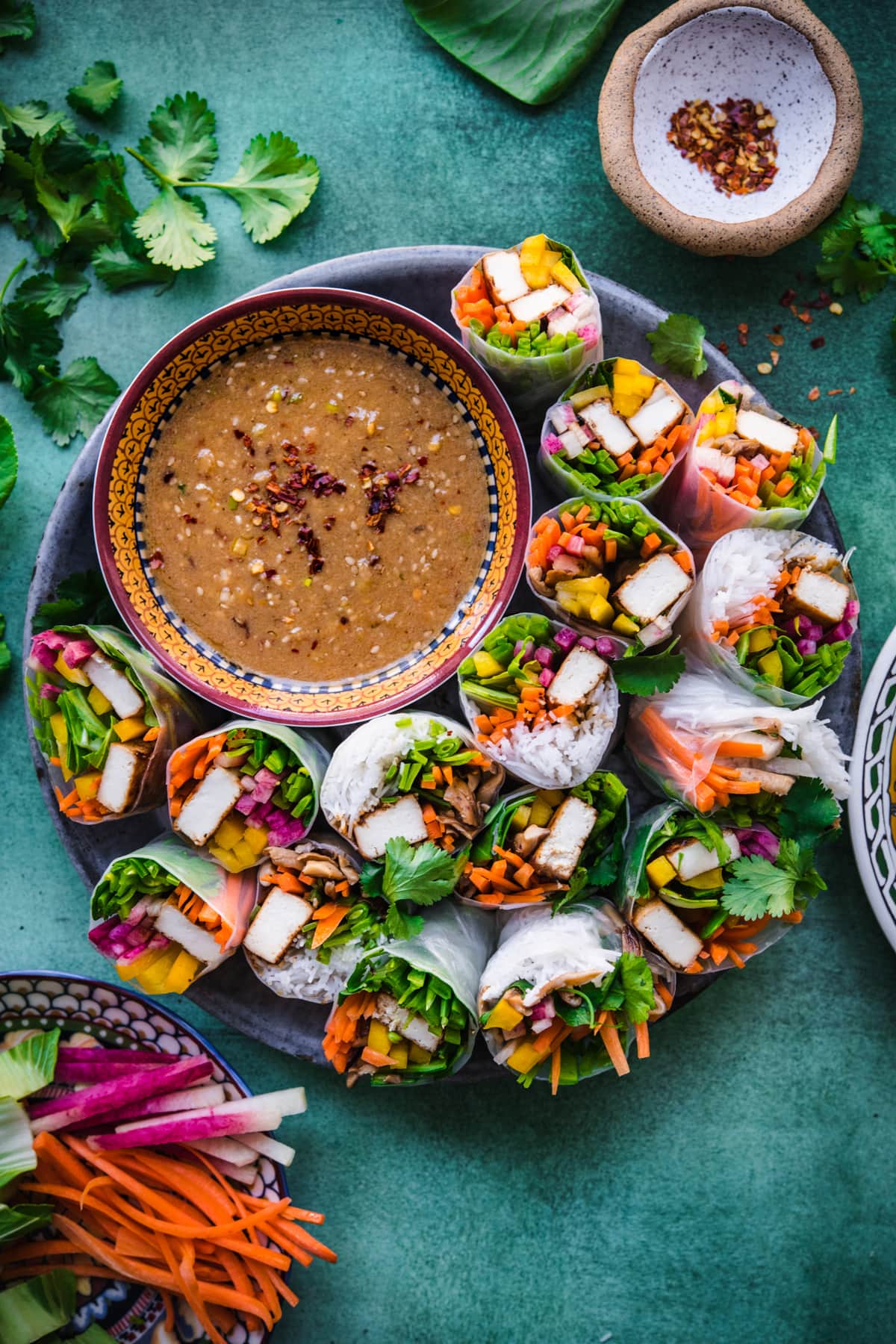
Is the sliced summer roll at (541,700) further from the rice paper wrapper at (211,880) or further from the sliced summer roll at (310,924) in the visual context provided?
the rice paper wrapper at (211,880)

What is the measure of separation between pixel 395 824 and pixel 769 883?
2.65 ft

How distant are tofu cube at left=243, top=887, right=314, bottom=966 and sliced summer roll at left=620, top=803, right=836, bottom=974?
738 mm

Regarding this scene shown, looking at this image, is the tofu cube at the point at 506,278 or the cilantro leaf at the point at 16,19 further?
the cilantro leaf at the point at 16,19

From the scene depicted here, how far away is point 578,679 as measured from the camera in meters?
2.12

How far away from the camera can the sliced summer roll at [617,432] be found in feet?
7.16

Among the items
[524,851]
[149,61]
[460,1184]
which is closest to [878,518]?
[524,851]

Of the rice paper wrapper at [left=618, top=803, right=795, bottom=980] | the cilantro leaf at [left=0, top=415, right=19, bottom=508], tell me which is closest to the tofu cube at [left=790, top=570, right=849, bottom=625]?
the rice paper wrapper at [left=618, top=803, right=795, bottom=980]

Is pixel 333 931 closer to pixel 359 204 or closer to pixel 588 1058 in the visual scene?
pixel 588 1058

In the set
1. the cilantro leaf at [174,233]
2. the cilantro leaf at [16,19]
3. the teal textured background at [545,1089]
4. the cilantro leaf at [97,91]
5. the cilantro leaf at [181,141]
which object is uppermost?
the cilantro leaf at [16,19]

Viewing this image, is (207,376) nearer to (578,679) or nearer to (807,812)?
(578,679)

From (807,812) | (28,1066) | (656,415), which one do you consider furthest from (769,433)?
(28,1066)

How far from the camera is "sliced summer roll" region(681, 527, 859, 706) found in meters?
2.09

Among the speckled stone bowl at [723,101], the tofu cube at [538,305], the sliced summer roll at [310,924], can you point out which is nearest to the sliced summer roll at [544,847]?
the sliced summer roll at [310,924]

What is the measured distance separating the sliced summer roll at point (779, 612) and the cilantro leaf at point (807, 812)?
0.19 meters
